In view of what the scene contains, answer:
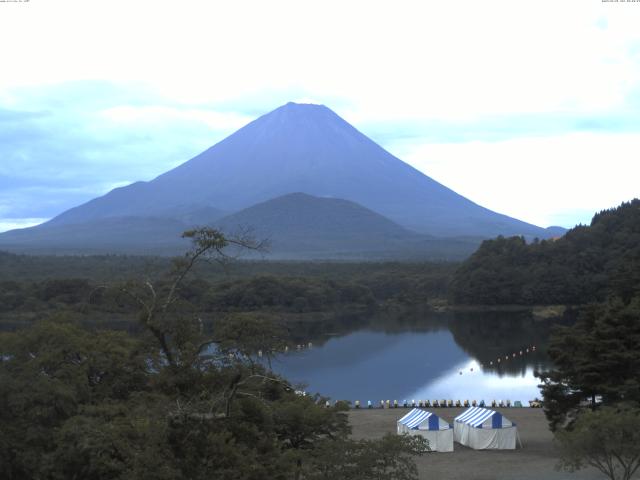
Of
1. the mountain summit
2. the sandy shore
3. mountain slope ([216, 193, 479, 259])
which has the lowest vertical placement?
the sandy shore

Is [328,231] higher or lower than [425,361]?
higher

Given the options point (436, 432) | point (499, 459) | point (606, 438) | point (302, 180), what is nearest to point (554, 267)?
point (436, 432)

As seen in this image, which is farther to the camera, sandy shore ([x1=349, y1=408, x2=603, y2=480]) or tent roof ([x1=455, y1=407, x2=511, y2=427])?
tent roof ([x1=455, y1=407, x2=511, y2=427])

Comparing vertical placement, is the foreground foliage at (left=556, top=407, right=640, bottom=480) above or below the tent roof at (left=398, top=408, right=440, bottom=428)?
above

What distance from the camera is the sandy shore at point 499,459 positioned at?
1439 cm

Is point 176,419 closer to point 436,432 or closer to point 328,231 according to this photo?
point 436,432

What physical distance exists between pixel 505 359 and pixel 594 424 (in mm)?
22543

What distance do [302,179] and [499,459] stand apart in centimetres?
13153

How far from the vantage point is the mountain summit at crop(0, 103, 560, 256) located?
142625 millimetres

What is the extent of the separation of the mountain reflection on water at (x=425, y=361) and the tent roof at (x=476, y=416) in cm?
481

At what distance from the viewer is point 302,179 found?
146 m

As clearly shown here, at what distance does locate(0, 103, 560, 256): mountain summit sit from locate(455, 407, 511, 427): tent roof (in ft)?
392

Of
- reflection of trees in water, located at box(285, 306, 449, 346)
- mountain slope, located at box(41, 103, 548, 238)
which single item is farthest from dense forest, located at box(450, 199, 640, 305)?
mountain slope, located at box(41, 103, 548, 238)

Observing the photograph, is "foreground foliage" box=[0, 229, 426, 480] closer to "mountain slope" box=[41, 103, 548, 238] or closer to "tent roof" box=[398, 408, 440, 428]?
"tent roof" box=[398, 408, 440, 428]
